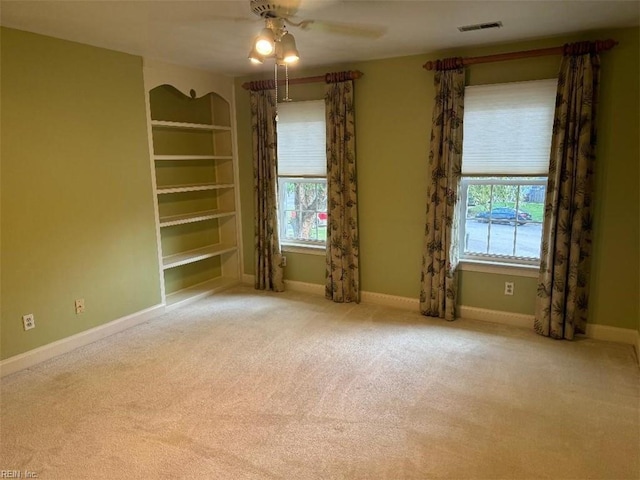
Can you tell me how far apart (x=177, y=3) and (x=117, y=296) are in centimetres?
245

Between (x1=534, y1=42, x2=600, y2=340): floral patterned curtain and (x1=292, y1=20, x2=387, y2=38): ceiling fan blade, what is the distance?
1.43 m

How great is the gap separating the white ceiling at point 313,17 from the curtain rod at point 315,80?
1.15ft

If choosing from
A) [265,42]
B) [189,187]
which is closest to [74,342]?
[189,187]

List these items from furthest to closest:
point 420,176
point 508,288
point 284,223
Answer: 1. point 284,223
2. point 420,176
3. point 508,288

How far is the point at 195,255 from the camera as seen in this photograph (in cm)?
457

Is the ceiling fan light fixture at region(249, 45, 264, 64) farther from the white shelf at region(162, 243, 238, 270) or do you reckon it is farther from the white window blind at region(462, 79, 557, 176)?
the white shelf at region(162, 243, 238, 270)

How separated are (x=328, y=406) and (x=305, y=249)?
235 centimetres

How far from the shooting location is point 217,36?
10.3ft

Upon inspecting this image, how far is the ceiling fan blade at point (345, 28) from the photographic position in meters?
2.87

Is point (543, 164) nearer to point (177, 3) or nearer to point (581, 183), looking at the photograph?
point (581, 183)

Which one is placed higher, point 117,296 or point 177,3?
point 177,3

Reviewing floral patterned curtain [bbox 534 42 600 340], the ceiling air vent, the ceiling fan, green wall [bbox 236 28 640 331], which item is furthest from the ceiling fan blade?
floral patterned curtain [bbox 534 42 600 340]

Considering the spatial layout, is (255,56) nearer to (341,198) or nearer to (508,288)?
(341,198)

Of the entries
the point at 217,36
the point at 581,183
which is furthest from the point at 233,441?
the point at 581,183
